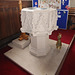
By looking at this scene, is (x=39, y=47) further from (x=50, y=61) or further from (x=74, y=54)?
(x=74, y=54)

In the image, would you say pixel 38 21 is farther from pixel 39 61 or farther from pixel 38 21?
pixel 39 61

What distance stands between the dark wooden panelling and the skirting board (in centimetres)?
73

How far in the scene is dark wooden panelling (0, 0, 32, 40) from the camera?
7.48 feet

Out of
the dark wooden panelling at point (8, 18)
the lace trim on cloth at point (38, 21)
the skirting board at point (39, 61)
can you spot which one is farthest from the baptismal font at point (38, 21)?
the dark wooden panelling at point (8, 18)

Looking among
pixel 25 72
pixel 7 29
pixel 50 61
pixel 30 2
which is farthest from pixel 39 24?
pixel 30 2

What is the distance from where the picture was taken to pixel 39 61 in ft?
5.36

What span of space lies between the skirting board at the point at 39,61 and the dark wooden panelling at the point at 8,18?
2.40ft

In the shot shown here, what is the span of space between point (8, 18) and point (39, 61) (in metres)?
1.63

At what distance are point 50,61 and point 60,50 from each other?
49 cm

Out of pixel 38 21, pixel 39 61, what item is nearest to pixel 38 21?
pixel 38 21

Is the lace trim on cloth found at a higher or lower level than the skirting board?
higher

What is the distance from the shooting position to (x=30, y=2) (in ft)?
13.0

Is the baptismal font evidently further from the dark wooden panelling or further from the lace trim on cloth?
the dark wooden panelling

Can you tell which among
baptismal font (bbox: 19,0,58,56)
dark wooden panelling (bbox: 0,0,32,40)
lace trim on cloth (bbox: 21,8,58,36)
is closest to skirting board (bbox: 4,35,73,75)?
baptismal font (bbox: 19,0,58,56)
